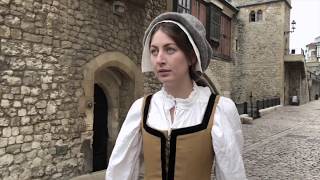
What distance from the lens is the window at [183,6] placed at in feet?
44.9

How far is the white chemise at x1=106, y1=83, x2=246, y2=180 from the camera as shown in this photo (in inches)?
60.6

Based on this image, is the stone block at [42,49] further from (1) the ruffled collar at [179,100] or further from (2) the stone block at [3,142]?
(1) the ruffled collar at [179,100]

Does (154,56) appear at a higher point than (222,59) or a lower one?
lower

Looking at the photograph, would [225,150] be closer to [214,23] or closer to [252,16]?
[214,23]

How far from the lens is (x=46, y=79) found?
6.50 m

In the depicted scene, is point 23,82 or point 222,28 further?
point 222,28

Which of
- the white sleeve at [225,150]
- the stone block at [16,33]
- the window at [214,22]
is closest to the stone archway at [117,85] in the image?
the stone block at [16,33]

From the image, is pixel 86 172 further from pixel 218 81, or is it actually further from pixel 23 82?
pixel 218 81

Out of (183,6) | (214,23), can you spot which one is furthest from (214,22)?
(183,6)

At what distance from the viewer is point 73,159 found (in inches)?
281

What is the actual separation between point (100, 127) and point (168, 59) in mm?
7484

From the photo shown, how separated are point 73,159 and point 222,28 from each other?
1396cm

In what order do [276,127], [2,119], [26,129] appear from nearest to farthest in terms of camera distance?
[2,119], [26,129], [276,127]

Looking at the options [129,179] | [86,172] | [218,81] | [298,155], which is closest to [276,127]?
[218,81]
